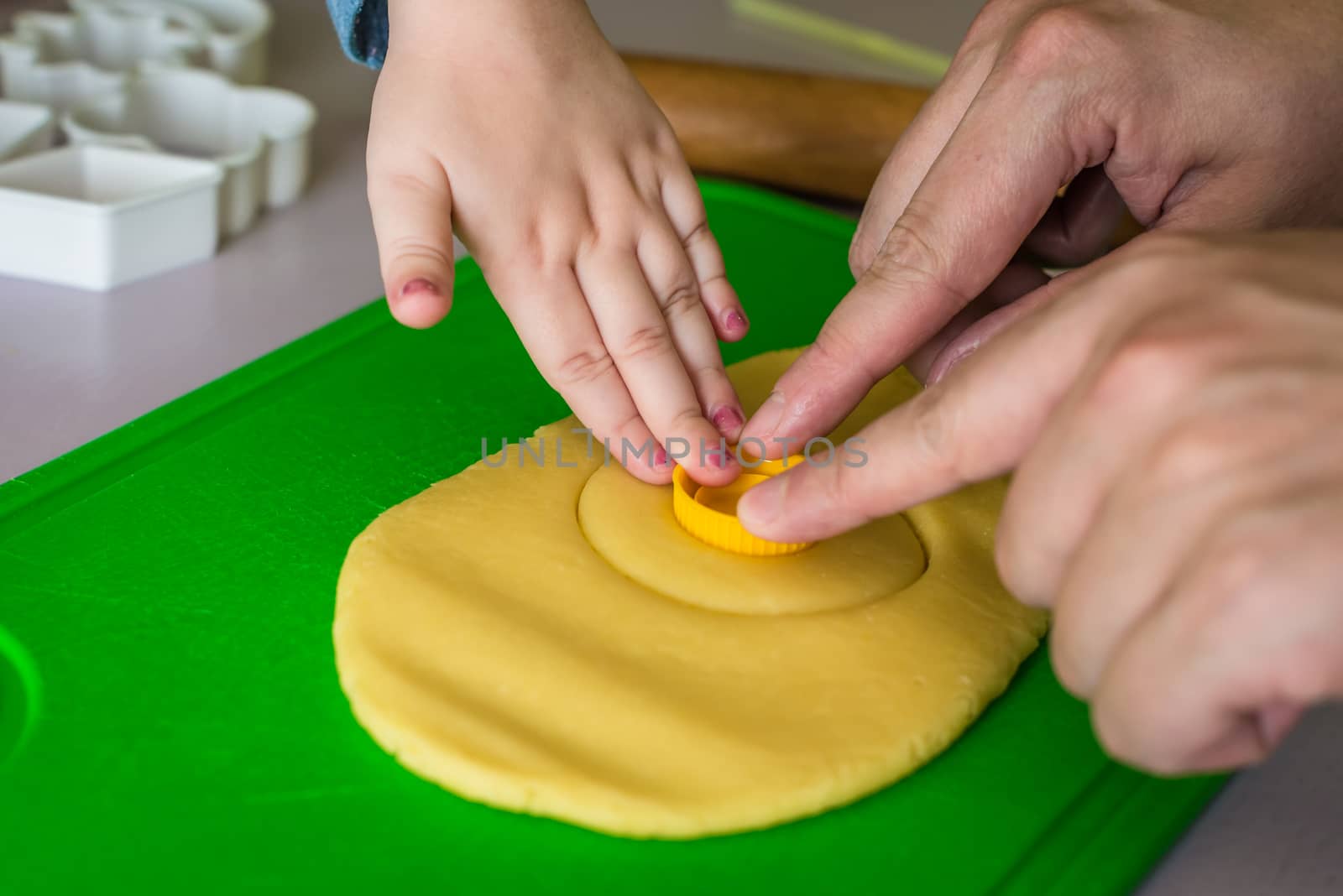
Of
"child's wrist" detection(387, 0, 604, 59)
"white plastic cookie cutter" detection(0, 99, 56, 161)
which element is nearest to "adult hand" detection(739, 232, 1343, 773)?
"child's wrist" detection(387, 0, 604, 59)

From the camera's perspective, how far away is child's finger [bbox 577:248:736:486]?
4.34ft

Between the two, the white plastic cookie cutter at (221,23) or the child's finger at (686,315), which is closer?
the child's finger at (686,315)

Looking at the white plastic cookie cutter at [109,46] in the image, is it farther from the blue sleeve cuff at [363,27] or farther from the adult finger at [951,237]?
the adult finger at [951,237]

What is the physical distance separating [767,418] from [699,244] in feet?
0.87

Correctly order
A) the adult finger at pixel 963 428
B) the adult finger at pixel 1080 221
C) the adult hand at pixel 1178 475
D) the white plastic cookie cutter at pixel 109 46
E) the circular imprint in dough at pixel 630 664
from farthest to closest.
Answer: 1. the white plastic cookie cutter at pixel 109 46
2. the adult finger at pixel 1080 221
3. the circular imprint in dough at pixel 630 664
4. the adult finger at pixel 963 428
5. the adult hand at pixel 1178 475

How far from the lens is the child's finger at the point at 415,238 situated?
3.90 feet

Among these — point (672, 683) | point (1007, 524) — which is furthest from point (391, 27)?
point (1007, 524)

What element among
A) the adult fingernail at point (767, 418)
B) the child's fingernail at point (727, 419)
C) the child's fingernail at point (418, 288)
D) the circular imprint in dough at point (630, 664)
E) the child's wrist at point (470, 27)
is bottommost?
the circular imprint in dough at point (630, 664)

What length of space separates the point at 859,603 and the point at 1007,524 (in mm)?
340

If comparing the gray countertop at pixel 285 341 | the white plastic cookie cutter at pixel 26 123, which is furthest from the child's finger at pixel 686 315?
the white plastic cookie cutter at pixel 26 123

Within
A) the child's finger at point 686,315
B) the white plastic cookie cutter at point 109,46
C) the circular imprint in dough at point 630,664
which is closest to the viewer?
the circular imprint in dough at point 630,664

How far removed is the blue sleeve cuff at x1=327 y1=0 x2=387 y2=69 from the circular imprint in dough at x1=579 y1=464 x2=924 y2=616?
2.18 feet

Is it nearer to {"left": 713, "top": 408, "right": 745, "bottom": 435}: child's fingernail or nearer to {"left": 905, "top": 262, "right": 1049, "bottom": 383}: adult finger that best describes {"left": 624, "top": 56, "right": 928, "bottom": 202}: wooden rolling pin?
{"left": 905, "top": 262, "right": 1049, "bottom": 383}: adult finger

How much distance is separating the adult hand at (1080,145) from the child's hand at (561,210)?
11 cm
